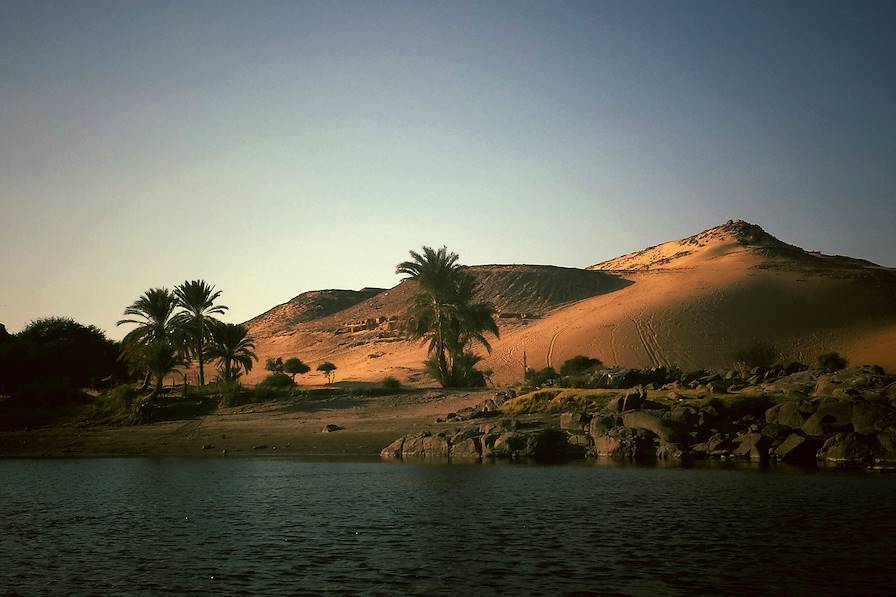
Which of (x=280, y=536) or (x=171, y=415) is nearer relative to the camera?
(x=280, y=536)

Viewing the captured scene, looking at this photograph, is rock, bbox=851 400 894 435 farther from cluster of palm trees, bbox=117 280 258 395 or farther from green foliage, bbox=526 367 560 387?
cluster of palm trees, bbox=117 280 258 395

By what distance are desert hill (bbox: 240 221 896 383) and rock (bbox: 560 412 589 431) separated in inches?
1156

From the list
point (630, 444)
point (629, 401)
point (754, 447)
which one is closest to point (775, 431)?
point (754, 447)

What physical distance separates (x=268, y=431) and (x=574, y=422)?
609 inches

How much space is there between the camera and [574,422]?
34344mm

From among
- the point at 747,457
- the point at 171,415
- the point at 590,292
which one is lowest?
the point at 747,457

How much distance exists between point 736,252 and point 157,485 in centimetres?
10007

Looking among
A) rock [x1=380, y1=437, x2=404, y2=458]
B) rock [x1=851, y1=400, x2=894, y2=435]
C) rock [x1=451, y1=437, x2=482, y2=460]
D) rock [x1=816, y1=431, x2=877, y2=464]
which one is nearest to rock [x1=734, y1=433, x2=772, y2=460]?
rock [x1=816, y1=431, x2=877, y2=464]

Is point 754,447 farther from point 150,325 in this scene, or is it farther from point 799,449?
point 150,325

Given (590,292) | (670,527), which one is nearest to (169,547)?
(670,527)

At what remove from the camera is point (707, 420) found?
32.3 m

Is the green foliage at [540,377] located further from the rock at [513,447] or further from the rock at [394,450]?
the rock at [513,447]

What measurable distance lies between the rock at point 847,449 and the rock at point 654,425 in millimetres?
4945

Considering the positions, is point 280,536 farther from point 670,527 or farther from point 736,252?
point 736,252
